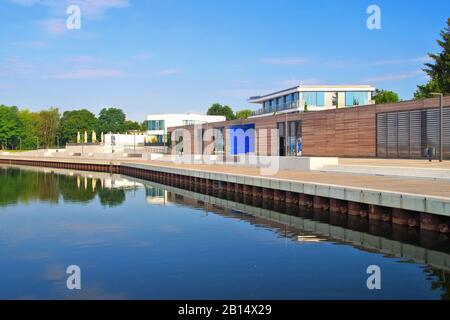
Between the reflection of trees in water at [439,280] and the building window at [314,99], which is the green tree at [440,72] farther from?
the reflection of trees in water at [439,280]

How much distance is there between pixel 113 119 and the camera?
186875 mm

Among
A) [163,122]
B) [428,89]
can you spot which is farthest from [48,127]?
[428,89]

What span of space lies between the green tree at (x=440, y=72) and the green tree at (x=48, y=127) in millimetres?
108107

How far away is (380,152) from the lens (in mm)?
44312

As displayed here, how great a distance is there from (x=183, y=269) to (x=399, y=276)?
6027 millimetres

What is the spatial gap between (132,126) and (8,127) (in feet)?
188

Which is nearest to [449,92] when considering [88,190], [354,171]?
[354,171]

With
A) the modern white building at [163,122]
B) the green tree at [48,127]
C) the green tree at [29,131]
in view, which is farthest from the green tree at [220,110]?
the green tree at [29,131]

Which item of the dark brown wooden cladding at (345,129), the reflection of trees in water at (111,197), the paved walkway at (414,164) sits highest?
the dark brown wooden cladding at (345,129)

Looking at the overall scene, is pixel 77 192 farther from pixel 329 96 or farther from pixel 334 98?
pixel 334 98

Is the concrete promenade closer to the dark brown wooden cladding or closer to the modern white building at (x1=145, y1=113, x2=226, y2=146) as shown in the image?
the dark brown wooden cladding

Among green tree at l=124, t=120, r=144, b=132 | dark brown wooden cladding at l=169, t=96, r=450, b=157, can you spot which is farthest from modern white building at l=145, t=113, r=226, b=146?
dark brown wooden cladding at l=169, t=96, r=450, b=157

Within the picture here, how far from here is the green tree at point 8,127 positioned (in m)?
130
